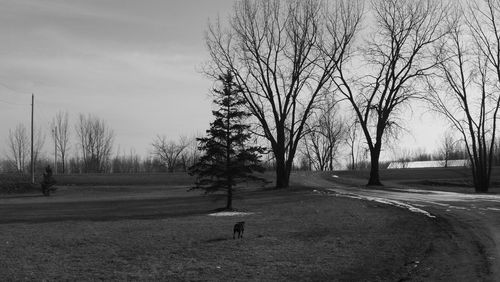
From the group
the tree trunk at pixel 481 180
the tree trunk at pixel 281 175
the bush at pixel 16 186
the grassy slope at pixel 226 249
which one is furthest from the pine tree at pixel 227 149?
the bush at pixel 16 186

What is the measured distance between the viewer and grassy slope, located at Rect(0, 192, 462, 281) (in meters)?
9.16

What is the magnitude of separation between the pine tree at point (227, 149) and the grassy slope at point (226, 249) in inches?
218

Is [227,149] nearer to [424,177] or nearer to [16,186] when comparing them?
[16,186]

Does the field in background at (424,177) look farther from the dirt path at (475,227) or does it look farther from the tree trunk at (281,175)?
the dirt path at (475,227)

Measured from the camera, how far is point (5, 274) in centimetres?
903

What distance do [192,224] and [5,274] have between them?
861cm

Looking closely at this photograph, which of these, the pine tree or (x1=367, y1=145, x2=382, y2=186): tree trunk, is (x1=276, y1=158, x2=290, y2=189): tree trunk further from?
the pine tree

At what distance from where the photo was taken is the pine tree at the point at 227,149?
23.1m

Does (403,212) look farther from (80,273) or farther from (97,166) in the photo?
(97,166)

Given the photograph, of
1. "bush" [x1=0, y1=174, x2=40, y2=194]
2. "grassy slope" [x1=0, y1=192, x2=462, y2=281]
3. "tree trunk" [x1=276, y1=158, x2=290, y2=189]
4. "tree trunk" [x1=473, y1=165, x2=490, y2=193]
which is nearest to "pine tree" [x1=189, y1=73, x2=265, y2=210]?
"grassy slope" [x1=0, y1=192, x2=462, y2=281]

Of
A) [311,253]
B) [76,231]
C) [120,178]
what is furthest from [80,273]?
[120,178]

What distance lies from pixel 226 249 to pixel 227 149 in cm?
1192

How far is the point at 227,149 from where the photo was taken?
922 inches

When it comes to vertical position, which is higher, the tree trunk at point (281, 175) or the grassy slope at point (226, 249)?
the tree trunk at point (281, 175)
